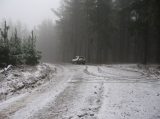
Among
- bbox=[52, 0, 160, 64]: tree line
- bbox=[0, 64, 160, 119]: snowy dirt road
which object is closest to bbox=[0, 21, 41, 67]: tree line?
bbox=[0, 64, 160, 119]: snowy dirt road

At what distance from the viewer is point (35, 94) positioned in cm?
1429

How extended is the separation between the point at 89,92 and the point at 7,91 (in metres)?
4.44

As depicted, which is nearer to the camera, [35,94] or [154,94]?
[154,94]

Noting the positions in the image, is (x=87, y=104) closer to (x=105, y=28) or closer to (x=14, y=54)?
(x=14, y=54)

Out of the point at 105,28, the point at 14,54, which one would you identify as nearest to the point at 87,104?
the point at 14,54

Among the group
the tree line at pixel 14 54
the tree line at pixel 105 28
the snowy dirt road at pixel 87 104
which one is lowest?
the snowy dirt road at pixel 87 104

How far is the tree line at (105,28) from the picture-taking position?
49.4m

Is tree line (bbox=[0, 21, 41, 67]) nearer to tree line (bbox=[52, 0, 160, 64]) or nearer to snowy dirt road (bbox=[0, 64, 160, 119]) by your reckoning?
snowy dirt road (bbox=[0, 64, 160, 119])

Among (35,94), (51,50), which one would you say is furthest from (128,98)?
(51,50)

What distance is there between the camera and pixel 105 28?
172 feet

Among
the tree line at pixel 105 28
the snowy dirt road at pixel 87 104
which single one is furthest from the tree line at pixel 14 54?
the tree line at pixel 105 28

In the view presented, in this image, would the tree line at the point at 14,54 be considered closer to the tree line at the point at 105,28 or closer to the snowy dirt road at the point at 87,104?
the snowy dirt road at the point at 87,104

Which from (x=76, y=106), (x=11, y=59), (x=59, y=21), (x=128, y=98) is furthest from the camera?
(x=59, y=21)

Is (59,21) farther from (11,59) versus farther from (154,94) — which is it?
(154,94)
